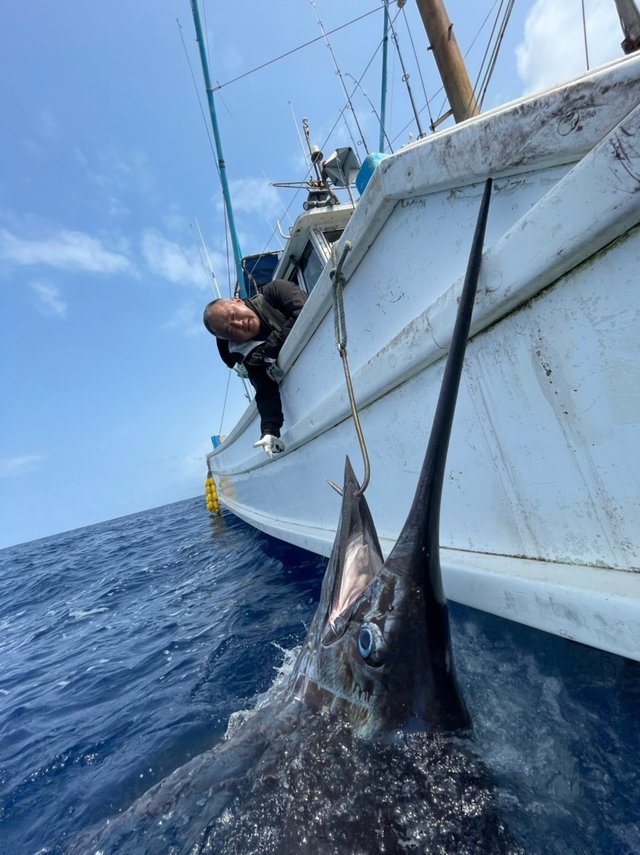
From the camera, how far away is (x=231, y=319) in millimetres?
3682

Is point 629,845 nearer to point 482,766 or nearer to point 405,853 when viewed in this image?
point 482,766

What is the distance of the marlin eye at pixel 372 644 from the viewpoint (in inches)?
50.1

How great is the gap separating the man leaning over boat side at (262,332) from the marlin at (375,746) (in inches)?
103

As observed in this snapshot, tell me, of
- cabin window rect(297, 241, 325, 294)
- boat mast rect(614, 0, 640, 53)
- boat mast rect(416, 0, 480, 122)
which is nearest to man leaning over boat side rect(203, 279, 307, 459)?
cabin window rect(297, 241, 325, 294)

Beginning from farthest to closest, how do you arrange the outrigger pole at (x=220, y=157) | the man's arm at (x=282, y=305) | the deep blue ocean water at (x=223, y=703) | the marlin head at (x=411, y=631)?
1. the outrigger pole at (x=220, y=157)
2. the man's arm at (x=282, y=305)
3. the deep blue ocean water at (x=223, y=703)
4. the marlin head at (x=411, y=631)

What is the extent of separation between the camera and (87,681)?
149 inches

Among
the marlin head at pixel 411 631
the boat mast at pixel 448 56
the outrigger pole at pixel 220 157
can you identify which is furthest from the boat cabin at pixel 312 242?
the marlin head at pixel 411 631

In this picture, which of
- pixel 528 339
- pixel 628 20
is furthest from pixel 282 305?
pixel 628 20

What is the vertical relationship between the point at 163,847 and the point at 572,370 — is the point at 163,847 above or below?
below

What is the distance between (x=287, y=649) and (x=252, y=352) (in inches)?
Result: 95.0

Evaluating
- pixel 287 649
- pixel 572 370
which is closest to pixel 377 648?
pixel 572 370

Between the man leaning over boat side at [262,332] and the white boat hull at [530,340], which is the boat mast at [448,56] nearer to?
the man leaning over boat side at [262,332]

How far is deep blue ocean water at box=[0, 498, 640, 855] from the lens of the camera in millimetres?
1237

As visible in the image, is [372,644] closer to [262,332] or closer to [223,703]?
[223,703]
